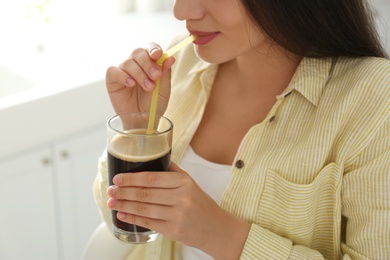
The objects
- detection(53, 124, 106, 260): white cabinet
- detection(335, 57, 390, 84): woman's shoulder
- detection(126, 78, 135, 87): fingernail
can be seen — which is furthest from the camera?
detection(53, 124, 106, 260): white cabinet

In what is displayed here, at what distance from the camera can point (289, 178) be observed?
1.18 meters

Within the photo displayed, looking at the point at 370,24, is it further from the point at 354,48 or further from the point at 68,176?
the point at 68,176

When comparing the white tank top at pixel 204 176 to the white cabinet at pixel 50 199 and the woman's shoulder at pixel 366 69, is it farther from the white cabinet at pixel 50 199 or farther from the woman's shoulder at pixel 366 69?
the white cabinet at pixel 50 199

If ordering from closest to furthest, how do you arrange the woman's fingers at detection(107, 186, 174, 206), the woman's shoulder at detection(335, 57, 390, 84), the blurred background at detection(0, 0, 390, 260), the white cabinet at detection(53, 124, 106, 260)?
the woman's fingers at detection(107, 186, 174, 206)
the woman's shoulder at detection(335, 57, 390, 84)
the blurred background at detection(0, 0, 390, 260)
the white cabinet at detection(53, 124, 106, 260)

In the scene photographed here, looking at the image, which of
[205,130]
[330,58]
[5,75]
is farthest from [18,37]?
[330,58]

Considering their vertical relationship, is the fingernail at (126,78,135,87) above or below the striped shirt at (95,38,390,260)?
above

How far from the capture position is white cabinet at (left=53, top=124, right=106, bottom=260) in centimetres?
201

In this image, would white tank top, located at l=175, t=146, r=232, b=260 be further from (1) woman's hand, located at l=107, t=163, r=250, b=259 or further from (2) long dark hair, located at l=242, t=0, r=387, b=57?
(2) long dark hair, located at l=242, t=0, r=387, b=57

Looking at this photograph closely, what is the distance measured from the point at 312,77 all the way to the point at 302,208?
0.27 meters

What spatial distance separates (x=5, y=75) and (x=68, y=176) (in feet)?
1.42

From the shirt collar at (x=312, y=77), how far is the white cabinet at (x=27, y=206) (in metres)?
1.01

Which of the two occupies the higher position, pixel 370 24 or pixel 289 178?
pixel 370 24

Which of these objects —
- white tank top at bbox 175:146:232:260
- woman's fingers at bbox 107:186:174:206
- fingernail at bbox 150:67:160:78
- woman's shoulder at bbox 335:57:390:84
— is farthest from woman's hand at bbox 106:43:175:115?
woman's shoulder at bbox 335:57:390:84

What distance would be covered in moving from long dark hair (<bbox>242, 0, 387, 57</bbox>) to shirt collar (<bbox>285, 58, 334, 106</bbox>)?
2cm
